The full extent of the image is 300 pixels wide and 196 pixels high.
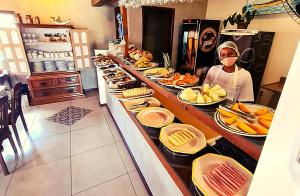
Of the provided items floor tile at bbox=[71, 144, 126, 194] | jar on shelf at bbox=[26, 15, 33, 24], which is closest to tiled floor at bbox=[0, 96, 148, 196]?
floor tile at bbox=[71, 144, 126, 194]

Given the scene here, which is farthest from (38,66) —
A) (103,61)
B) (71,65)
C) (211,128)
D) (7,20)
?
(211,128)

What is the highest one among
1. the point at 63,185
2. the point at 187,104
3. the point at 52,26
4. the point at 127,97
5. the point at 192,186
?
the point at 52,26

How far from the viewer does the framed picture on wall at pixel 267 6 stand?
2883 mm

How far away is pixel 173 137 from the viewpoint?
1093mm

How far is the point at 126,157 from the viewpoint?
220 cm

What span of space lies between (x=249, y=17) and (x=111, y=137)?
3074mm

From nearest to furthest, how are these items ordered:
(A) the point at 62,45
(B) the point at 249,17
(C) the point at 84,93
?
(B) the point at 249,17
(A) the point at 62,45
(C) the point at 84,93

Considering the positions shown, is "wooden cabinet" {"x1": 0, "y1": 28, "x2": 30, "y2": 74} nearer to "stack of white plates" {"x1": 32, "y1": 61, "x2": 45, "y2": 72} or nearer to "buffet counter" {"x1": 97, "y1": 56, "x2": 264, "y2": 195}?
"stack of white plates" {"x1": 32, "y1": 61, "x2": 45, "y2": 72}

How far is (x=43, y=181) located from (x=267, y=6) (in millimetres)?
4509

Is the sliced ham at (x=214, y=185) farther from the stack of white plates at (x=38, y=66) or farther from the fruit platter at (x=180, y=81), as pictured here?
the stack of white plates at (x=38, y=66)

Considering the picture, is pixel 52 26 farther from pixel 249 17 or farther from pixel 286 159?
pixel 286 159

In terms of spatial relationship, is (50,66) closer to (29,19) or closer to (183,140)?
(29,19)

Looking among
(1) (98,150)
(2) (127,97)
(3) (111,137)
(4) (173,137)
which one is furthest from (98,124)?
(4) (173,137)

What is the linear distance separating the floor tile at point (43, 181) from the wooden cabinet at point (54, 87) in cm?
214
